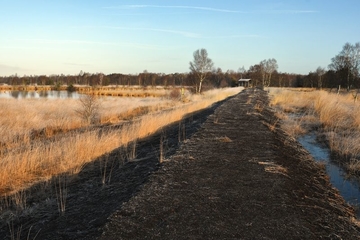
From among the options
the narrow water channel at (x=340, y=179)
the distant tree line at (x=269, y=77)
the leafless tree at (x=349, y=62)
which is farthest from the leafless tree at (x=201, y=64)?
the narrow water channel at (x=340, y=179)

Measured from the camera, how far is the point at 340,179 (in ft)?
23.3

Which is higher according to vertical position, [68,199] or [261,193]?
[261,193]

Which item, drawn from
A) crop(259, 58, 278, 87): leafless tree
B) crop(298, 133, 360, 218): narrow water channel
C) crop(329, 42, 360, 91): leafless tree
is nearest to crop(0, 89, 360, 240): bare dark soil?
crop(298, 133, 360, 218): narrow water channel

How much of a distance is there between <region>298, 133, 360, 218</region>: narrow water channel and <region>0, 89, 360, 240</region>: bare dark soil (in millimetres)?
Answer: 508

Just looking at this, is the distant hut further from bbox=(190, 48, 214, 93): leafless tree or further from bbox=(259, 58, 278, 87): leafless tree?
bbox=(190, 48, 214, 93): leafless tree

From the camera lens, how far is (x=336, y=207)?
446 cm

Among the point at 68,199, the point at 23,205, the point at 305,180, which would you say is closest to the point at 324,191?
the point at 305,180


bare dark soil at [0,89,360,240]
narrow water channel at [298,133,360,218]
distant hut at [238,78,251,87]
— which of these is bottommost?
narrow water channel at [298,133,360,218]

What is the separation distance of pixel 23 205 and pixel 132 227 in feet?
8.89

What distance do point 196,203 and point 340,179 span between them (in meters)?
4.74

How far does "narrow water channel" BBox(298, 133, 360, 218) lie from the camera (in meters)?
5.82

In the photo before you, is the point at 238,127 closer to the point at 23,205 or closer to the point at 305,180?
the point at 305,180

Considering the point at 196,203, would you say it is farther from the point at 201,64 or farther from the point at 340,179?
the point at 201,64

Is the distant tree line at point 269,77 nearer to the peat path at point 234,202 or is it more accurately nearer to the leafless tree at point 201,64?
the leafless tree at point 201,64
